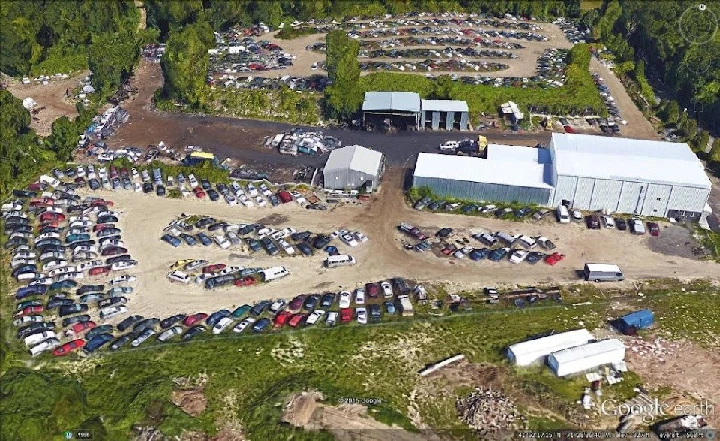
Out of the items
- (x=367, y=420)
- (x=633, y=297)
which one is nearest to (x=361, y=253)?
(x=367, y=420)

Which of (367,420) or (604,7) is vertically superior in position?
(604,7)

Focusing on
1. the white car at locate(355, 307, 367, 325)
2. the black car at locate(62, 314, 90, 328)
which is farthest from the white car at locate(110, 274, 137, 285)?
the white car at locate(355, 307, 367, 325)

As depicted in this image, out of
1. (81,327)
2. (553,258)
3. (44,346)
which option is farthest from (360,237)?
(44,346)

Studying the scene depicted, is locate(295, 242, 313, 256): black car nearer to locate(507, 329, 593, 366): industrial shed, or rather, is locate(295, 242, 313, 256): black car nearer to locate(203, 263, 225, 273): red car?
locate(203, 263, 225, 273): red car

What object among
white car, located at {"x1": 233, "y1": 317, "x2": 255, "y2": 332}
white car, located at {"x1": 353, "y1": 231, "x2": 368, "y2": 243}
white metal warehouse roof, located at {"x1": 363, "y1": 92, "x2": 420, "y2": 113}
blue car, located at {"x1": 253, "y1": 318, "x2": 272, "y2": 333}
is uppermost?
white metal warehouse roof, located at {"x1": 363, "y1": 92, "x2": 420, "y2": 113}

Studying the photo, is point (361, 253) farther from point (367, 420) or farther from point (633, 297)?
point (633, 297)

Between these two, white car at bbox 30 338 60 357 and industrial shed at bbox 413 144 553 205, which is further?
industrial shed at bbox 413 144 553 205
